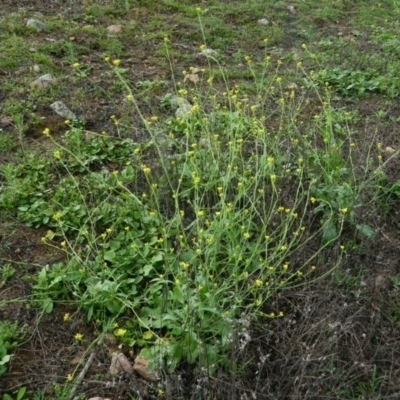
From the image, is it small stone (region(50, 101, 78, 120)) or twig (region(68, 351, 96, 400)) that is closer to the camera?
twig (region(68, 351, 96, 400))

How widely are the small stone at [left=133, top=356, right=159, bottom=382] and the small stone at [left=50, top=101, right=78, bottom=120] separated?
230cm

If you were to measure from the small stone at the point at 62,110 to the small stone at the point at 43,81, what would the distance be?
0.32 meters

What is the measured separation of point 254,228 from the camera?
2992 mm

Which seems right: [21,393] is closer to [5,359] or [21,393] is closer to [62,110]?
[5,359]

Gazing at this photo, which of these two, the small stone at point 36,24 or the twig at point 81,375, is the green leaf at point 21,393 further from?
the small stone at point 36,24

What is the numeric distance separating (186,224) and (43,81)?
2.11 m

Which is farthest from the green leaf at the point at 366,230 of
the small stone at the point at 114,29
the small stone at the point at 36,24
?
the small stone at the point at 36,24

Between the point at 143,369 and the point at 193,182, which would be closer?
the point at 143,369

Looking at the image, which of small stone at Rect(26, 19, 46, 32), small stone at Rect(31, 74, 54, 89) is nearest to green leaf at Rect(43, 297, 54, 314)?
small stone at Rect(31, 74, 54, 89)

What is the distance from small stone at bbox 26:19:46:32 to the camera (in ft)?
17.4

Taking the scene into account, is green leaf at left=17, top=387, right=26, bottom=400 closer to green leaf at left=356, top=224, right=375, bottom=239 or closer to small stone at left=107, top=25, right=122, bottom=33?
green leaf at left=356, top=224, right=375, bottom=239

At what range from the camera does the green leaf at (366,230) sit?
3.03m

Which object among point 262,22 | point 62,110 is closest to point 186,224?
point 62,110

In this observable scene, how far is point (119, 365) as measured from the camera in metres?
2.37
